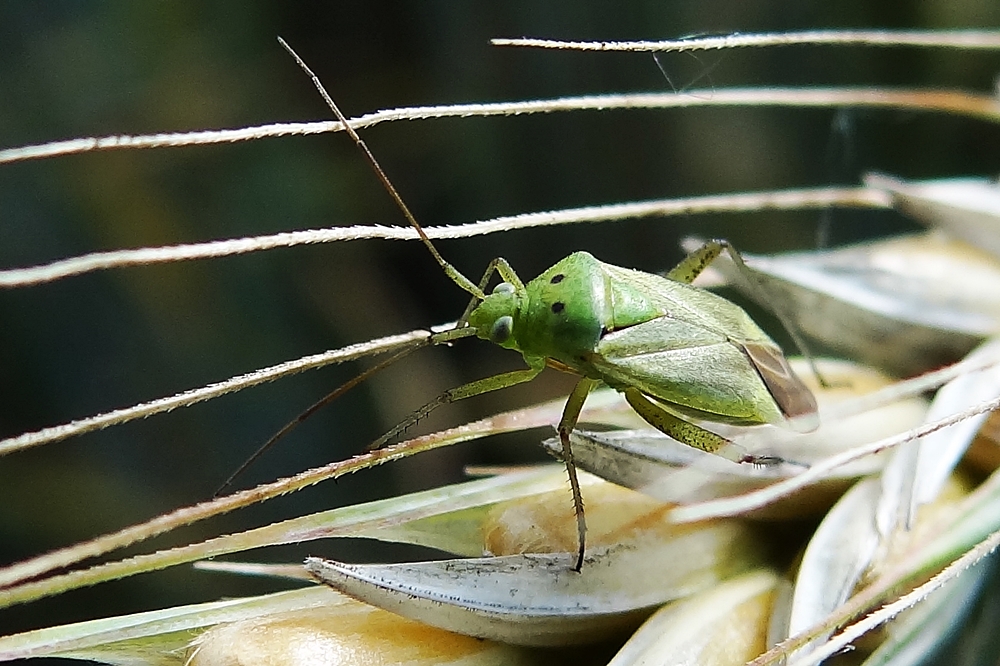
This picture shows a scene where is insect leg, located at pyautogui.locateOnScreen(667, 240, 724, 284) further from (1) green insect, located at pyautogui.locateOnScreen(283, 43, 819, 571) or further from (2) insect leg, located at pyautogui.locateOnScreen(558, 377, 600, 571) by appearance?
(2) insect leg, located at pyautogui.locateOnScreen(558, 377, 600, 571)

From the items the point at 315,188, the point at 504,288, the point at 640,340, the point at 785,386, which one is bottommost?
the point at 785,386

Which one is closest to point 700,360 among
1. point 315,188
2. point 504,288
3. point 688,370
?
point 688,370

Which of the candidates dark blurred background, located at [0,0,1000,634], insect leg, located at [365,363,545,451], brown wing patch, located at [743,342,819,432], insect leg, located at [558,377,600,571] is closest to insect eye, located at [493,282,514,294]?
insect leg, located at [365,363,545,451]

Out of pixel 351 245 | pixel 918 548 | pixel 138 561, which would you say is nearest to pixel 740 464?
pixel 918 548

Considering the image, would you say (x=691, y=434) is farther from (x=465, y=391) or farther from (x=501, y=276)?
(x=501, y=276)

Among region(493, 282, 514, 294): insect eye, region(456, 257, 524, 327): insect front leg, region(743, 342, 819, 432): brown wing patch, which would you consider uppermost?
region(456, 257, 524, 327): insect front leg

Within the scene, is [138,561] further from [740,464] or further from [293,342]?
[293,342]
